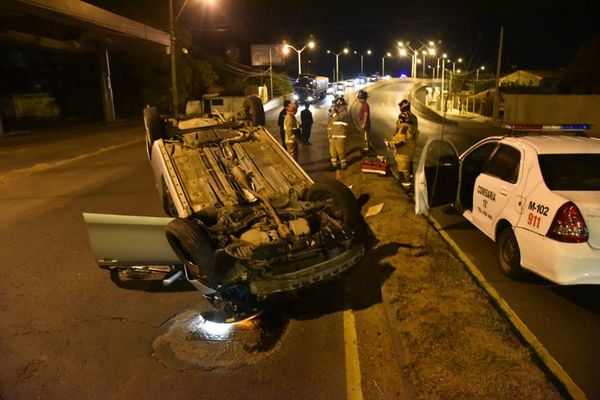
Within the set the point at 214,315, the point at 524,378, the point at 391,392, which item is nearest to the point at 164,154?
the point at 214,315

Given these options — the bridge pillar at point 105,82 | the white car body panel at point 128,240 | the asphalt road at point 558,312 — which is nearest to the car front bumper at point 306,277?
the white car body panel at point 128,240

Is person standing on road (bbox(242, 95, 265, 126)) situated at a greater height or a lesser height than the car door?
greater

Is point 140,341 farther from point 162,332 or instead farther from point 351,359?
point 351,359

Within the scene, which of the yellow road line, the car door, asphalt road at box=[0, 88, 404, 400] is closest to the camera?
the yellow road line

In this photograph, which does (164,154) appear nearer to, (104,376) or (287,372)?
(104,376)

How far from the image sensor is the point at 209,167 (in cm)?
639

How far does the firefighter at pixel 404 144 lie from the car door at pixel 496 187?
291cm

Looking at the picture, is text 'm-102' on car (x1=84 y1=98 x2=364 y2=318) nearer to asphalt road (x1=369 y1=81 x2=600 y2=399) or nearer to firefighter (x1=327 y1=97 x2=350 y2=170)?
asphalt road (x1=369 y1=81 x2=600 y2=399)

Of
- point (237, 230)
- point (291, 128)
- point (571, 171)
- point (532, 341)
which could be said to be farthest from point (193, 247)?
point (291, 128)

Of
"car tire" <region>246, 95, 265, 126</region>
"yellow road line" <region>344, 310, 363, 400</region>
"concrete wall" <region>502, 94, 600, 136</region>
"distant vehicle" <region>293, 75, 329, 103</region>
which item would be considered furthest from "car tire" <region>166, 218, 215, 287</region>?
"distant vehicle" <region>293, 75, 329, 103</region>

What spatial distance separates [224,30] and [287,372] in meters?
73.8

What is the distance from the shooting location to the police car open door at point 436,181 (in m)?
6.77

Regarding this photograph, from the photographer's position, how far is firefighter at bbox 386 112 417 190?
915 centimetres

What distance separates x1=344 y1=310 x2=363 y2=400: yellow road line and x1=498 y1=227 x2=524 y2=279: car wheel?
1954 mm
